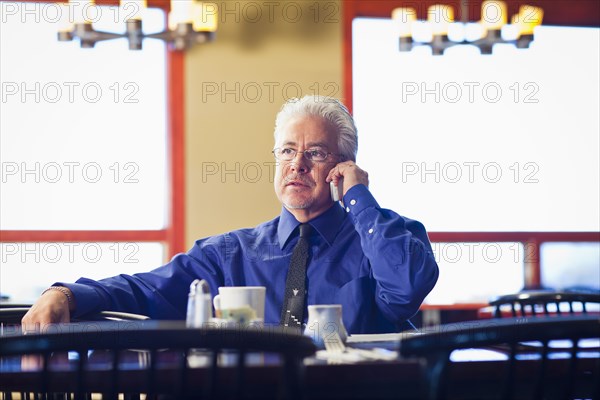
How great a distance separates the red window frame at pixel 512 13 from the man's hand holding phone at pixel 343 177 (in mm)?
3186

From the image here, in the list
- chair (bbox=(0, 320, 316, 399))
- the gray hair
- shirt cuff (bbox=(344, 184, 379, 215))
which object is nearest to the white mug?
shirt cuff (bbox=(344, 184, 379, 215))

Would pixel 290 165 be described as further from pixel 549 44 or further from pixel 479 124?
pixel 549 44

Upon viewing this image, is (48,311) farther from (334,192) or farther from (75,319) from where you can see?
(334,192)

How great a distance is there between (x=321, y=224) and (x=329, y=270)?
0.55 feet

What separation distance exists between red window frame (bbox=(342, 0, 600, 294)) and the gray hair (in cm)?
307

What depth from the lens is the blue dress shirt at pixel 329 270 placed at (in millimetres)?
2418

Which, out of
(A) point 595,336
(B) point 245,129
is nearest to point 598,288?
(B) point 245,129

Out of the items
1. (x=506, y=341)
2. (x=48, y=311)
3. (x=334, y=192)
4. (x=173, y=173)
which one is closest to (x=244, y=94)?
(x=173, y=173)

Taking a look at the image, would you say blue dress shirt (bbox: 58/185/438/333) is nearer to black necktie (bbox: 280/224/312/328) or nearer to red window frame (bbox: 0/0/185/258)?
black necktie (bbox: 280/224/312/328)

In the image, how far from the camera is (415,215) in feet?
19.6

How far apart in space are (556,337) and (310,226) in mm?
1572

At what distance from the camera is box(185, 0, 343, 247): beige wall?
5.64m

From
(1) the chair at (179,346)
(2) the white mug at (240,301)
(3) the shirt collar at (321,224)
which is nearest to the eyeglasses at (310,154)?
(3) the shirt collar at (321,224)

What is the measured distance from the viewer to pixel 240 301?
2041mm
